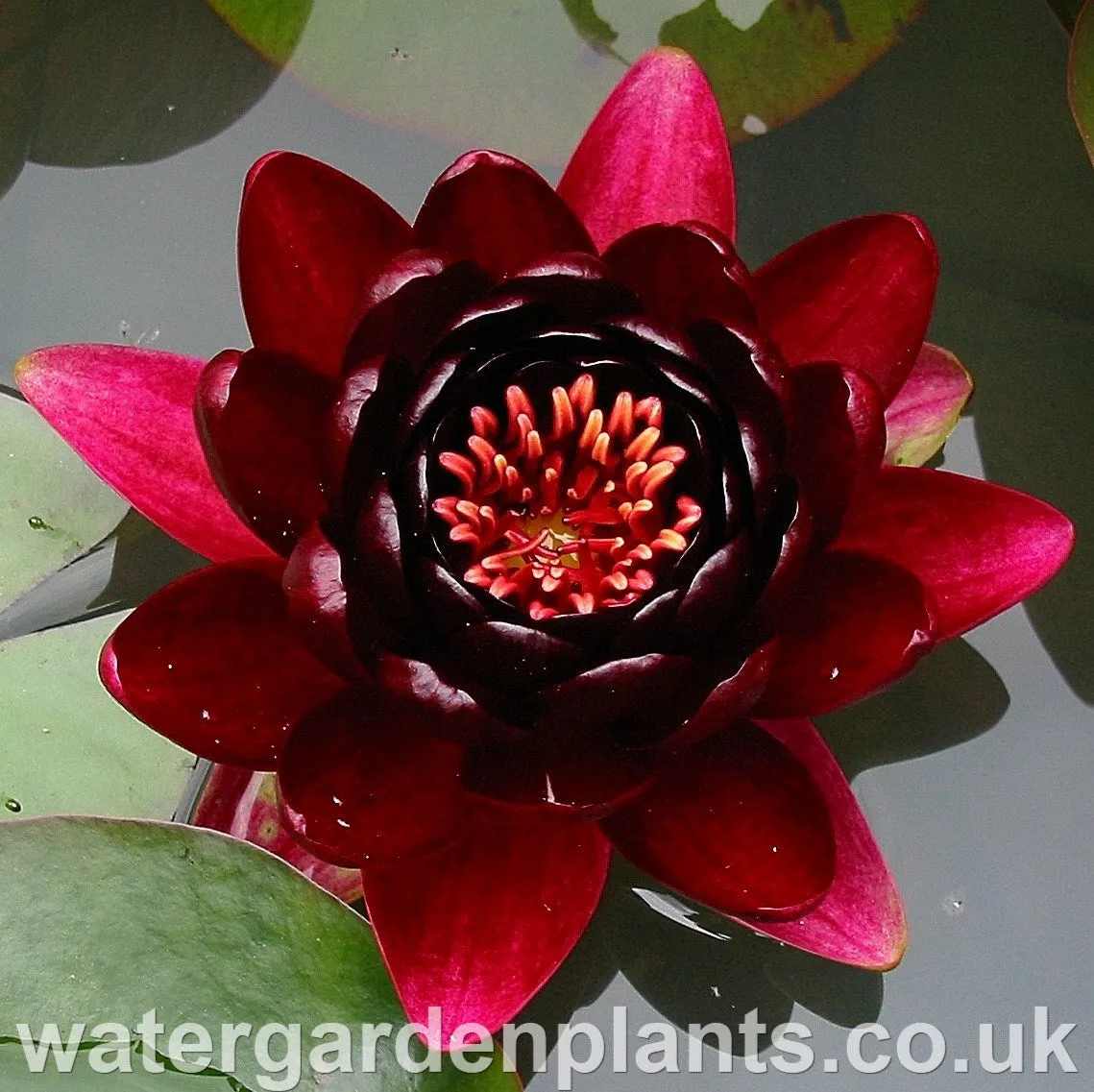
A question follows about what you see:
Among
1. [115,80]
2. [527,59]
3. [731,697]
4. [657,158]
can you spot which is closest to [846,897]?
[731,697]

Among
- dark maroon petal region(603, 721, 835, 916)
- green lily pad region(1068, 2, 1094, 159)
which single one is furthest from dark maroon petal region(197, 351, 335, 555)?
green lily pad region(1068, 2, 1094, 159)

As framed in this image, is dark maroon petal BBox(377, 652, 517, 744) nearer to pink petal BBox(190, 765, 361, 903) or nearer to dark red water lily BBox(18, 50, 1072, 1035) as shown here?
dark red water lily BBox(18, 50, 1072, 1035)

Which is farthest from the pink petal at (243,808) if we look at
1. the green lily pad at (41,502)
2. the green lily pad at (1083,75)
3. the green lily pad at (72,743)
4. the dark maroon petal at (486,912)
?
the green lily pad at (1083,75)

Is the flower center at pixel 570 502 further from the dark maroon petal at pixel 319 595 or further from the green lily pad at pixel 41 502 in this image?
the green lily pad at pixel 41 502

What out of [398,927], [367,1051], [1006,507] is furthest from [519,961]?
[1006,507]

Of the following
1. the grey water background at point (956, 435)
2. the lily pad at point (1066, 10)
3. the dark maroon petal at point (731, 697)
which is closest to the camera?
the dark maroon petal at point (731, 697)

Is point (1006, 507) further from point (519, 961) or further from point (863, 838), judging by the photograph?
point (519, 961)

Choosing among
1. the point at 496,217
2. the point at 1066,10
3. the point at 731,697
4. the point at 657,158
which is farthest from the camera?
the point at 1066,10

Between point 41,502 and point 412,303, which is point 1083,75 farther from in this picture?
point 41,502
